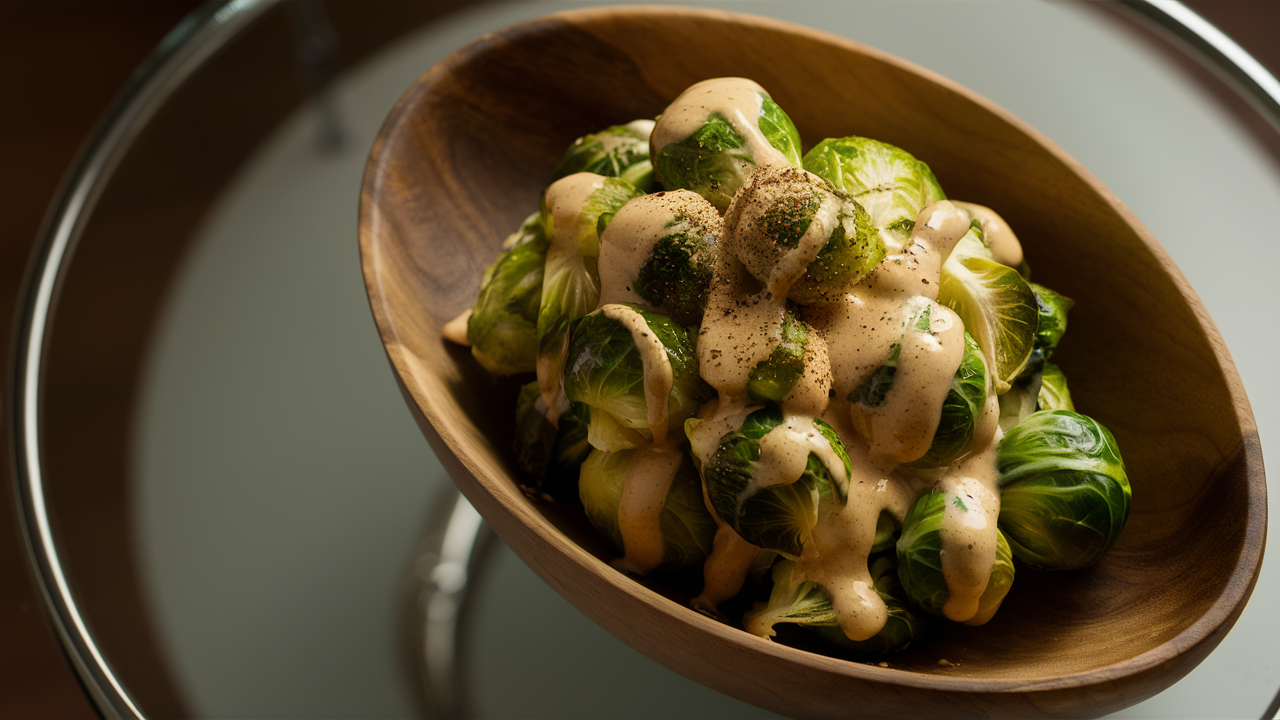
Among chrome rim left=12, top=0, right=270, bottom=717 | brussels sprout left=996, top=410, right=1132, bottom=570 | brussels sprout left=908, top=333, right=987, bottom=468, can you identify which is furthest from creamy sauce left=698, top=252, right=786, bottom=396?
chrome rim left=12, top=0, right=270, bottom=717

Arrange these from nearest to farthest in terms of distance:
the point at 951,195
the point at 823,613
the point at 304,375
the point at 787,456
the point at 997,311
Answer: the point at 787,456 < the point at 823,613 < the point at 997,311 < the point at 951,195 < the point at 304,375

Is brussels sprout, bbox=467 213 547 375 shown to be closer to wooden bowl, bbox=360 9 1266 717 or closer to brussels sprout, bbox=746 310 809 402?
wooden bowl, bbox=360 9 1266 717

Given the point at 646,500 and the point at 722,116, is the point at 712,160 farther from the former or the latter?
the point at 646,500

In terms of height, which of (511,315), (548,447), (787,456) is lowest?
(548,447)

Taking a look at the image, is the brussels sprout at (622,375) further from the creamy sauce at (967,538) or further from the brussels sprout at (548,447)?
the creamy sauce at (967,538)

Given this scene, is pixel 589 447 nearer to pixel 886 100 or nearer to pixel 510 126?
pixel 510 126

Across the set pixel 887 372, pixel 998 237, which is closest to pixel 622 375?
pixel 887 372

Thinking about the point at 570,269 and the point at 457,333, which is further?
the point at 457,333
